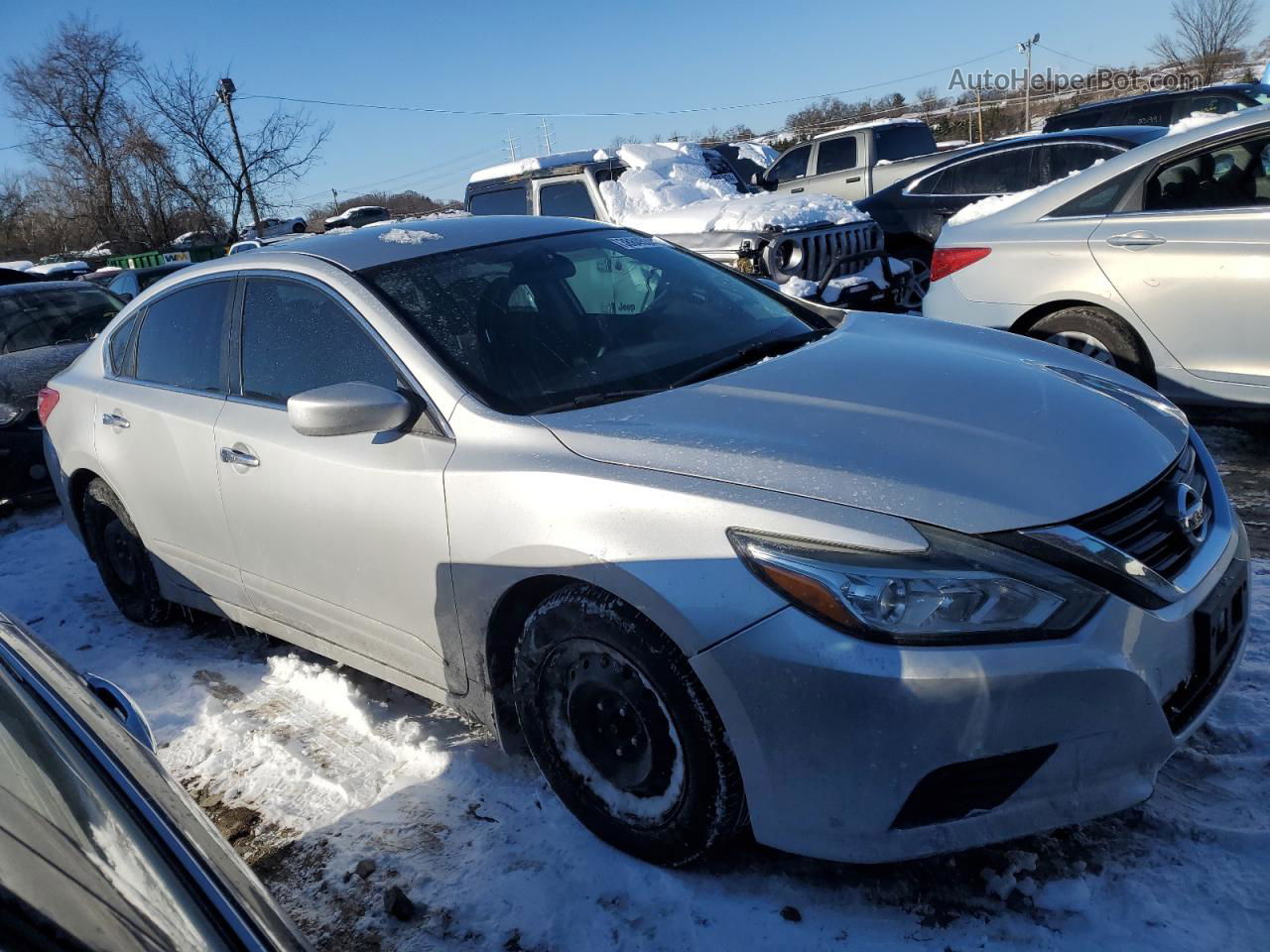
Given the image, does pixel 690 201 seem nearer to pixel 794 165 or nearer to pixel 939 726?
pixel 794 165

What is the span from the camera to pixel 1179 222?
15.2 feet

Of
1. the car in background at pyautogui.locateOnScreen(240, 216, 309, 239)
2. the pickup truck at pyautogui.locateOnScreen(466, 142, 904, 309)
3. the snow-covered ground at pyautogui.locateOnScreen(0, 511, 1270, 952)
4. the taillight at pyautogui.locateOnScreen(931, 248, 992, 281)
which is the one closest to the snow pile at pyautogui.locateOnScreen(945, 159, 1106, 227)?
the taillight at pyautogui.locateOnScreen(931, 248, 992, 281)

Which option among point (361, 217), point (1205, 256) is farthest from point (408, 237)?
point (361, 217)

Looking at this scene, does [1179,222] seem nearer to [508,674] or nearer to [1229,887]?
[1229,887]

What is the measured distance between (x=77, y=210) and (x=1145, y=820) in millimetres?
41212

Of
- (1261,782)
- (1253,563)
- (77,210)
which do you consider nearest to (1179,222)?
(1253,563)

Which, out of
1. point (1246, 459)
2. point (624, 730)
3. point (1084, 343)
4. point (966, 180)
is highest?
point (966, 180)

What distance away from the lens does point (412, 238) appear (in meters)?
3.46

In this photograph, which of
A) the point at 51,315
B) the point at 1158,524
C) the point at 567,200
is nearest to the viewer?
the point at 1158,524

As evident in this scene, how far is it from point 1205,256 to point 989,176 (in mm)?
5040

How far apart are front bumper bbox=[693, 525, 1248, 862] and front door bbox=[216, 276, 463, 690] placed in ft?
3.41

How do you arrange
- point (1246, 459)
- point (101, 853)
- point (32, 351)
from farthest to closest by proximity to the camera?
point (32, 351) < point (1246, 459) < point (101, 853)

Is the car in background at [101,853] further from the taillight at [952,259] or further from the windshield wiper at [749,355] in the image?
the taillight at [952,259]

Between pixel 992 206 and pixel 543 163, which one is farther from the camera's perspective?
pixel 543 163
